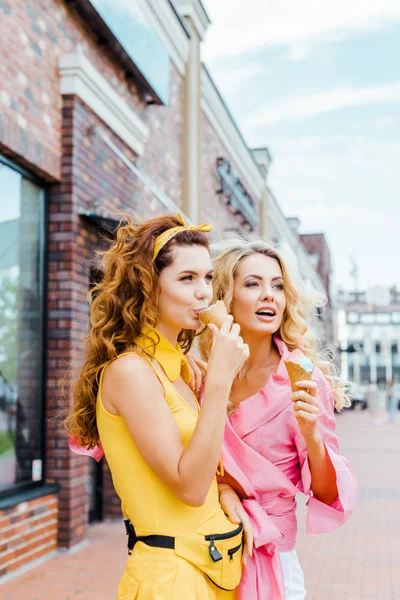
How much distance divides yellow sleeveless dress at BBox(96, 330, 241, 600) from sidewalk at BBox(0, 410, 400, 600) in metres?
3.66

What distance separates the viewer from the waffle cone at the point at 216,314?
6.57 feet

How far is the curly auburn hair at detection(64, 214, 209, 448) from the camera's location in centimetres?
209

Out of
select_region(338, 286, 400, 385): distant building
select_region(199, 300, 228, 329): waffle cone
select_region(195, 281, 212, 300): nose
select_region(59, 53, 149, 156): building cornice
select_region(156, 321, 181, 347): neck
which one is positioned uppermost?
select_region(59, 53, 149, 156): building cornice

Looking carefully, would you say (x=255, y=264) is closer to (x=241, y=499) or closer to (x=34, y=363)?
(x=241, y=499)

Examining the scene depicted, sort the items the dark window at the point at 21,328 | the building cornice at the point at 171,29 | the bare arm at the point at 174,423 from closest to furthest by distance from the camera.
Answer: the bare arm at the point at 174,423
the dark window at the point at 21,328
the building cornice at the point at 171,29

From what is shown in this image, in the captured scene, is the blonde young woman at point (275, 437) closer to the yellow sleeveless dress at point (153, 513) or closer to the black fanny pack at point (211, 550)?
the black fanny pack at point (211, 550)

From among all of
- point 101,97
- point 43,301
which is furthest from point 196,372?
point 101,97

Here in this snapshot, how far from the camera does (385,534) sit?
27.1ft

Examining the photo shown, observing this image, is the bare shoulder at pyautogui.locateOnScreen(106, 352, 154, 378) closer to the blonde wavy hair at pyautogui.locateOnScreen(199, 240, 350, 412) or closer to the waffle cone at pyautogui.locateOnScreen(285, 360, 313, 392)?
the waffle cone at pyautogui.locateOnScreen(285, 360, 313, 392)

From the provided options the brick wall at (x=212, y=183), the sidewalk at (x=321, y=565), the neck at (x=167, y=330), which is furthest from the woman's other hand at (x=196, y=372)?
the brick wall at (x=212, y=183)

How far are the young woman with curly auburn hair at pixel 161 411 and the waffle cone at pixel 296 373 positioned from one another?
9.5 inches

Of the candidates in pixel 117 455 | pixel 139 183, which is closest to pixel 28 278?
pixel 139 183

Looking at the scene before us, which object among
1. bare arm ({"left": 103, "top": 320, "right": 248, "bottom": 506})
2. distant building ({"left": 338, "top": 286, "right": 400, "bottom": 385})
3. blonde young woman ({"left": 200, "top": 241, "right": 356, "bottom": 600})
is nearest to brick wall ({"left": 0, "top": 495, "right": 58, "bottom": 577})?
blonde young woman ({"left": 200, "top": 241, "right": 356, "bottom": 600})

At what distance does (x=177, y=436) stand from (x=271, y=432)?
21.8 inches
